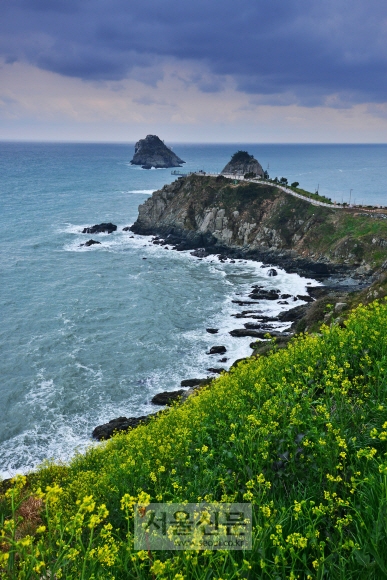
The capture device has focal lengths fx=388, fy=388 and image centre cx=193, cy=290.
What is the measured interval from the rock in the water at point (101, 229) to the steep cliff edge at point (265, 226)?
20.8 ft

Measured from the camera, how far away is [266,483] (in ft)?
23.0

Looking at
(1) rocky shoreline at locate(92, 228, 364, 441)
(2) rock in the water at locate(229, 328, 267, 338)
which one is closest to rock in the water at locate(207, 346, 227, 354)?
(1) rocky shoreline at locate(92, 228, 364, 441)

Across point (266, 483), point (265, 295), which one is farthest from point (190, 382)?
point (266, 483)

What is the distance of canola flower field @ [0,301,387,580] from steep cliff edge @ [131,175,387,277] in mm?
60707

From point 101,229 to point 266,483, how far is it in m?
99.9

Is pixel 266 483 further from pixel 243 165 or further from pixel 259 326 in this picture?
pixel 243 165

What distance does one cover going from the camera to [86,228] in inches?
4008

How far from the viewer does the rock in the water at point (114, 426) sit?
1207 inches

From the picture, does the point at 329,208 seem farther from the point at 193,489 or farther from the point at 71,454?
the point at 193,489

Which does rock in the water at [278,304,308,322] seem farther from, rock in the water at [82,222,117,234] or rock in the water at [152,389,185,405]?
rock in the water at [82,222,117,234]

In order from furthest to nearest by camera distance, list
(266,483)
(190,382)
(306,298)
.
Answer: (306,298), (190,382), (266,483)

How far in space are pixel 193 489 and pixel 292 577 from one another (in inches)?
136

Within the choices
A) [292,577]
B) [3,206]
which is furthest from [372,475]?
[3,206]

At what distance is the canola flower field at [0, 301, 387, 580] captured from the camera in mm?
5578
